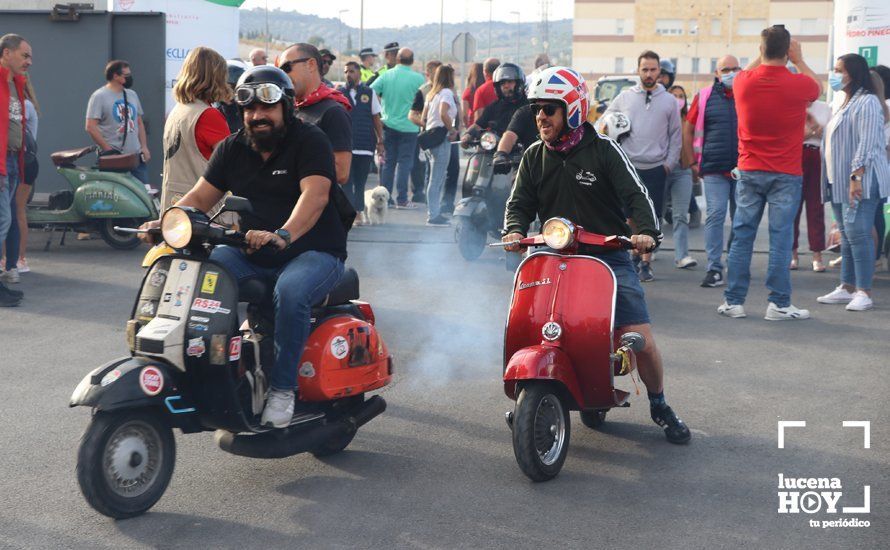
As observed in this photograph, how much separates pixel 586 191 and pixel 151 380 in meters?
2.23

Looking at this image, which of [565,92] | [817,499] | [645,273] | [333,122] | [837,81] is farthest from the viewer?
[645,273]

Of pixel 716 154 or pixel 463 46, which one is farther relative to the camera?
pixel 463 46

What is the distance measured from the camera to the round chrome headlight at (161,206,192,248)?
4543mm

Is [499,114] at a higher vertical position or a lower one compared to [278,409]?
higher

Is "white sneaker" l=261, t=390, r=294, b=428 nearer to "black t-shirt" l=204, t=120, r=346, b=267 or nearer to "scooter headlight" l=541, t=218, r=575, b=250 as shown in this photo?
"black t-shirt" l=204, t=120, r=346, b=267

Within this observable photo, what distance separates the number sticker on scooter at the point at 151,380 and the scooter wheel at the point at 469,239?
694cm

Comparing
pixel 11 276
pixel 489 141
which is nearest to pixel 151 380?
pixel 11 276

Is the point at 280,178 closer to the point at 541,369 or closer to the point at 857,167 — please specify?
the point at 541,369

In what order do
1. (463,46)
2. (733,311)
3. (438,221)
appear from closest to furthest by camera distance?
(733,311)
(438,221)
(463,46)

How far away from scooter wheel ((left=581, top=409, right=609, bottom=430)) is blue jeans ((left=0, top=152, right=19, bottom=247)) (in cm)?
529

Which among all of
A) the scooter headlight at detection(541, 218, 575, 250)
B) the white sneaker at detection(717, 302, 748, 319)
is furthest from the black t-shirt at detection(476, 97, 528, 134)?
the scooter headlight at detection(541, 218, 575, 250)

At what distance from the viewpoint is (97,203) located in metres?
11.5

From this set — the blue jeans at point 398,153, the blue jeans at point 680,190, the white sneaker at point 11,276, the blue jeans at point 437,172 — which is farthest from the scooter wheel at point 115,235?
the blue jeans at point 680,190

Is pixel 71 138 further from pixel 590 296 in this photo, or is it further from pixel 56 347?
pixel 590 296
